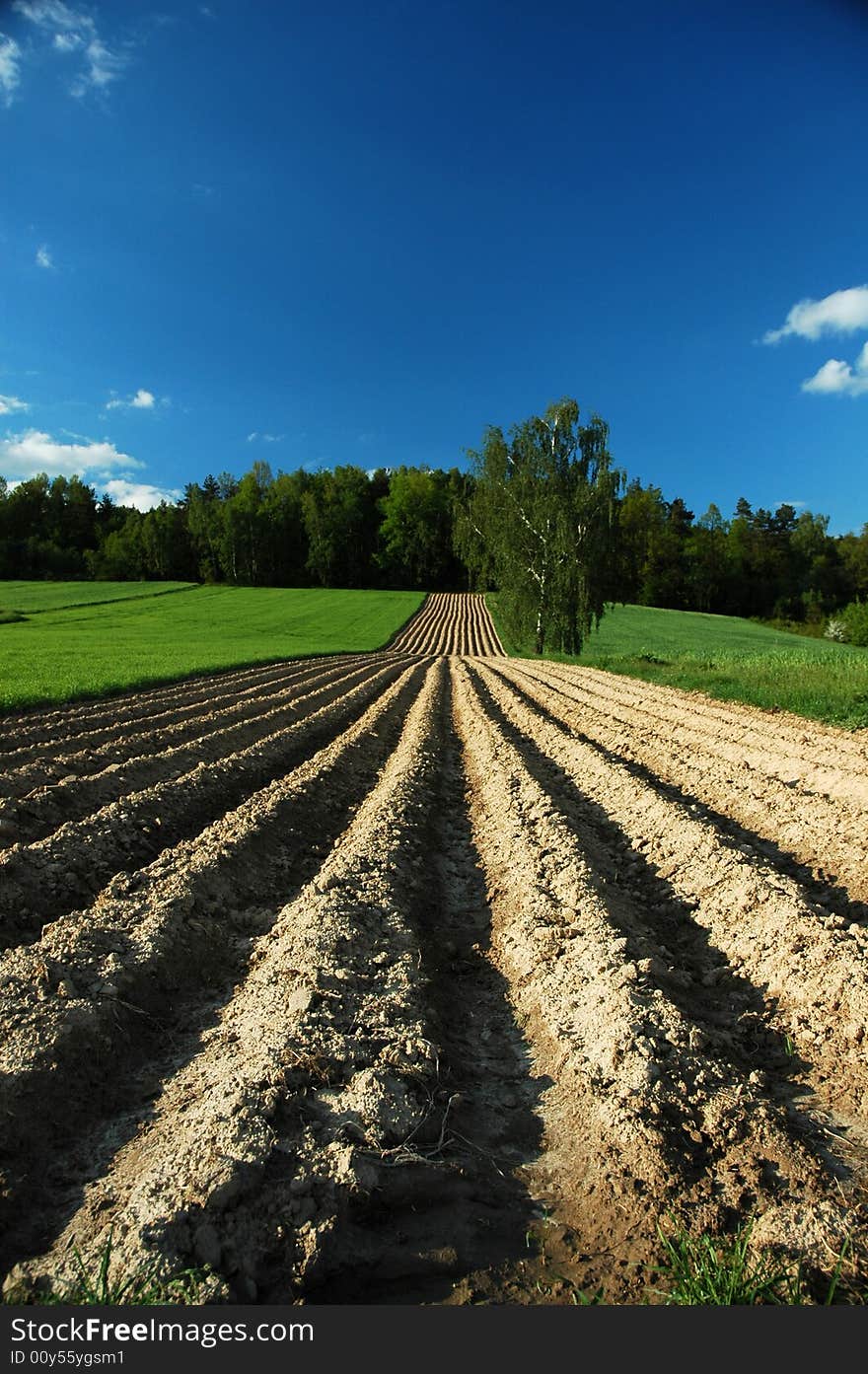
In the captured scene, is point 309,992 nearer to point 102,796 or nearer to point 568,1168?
point 568,1168

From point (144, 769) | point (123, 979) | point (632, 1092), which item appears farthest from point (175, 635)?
point (632, 1092)

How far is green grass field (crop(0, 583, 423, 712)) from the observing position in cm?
1820

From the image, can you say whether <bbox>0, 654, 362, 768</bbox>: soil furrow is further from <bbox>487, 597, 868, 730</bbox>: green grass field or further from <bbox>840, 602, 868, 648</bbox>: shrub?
<bbox>840, 602, 868, 648</bbox>: shrub

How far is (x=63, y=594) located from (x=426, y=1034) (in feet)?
220

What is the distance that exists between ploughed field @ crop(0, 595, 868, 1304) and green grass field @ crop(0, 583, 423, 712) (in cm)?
1021

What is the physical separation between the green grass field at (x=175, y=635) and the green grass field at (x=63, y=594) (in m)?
1.03

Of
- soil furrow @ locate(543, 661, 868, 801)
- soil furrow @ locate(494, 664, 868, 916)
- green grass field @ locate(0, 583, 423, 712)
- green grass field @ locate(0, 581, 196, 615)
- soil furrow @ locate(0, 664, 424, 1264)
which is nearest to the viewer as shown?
soil furrow @ locate(0, 664, 424, 1264)

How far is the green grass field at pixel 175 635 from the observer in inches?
717

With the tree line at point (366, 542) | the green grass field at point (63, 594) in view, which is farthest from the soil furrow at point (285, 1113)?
the tree line at point (366, 542)

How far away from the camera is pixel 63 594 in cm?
6100

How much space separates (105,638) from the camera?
35.1 metres

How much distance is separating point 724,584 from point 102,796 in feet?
282

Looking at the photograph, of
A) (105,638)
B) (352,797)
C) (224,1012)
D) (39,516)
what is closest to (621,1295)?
(224,1012)

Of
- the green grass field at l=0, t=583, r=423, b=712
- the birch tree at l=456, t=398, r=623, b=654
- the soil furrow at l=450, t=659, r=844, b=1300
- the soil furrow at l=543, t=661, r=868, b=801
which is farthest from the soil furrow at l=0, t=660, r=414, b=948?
the birch tree at l=456, t=398, r=623, b=654
